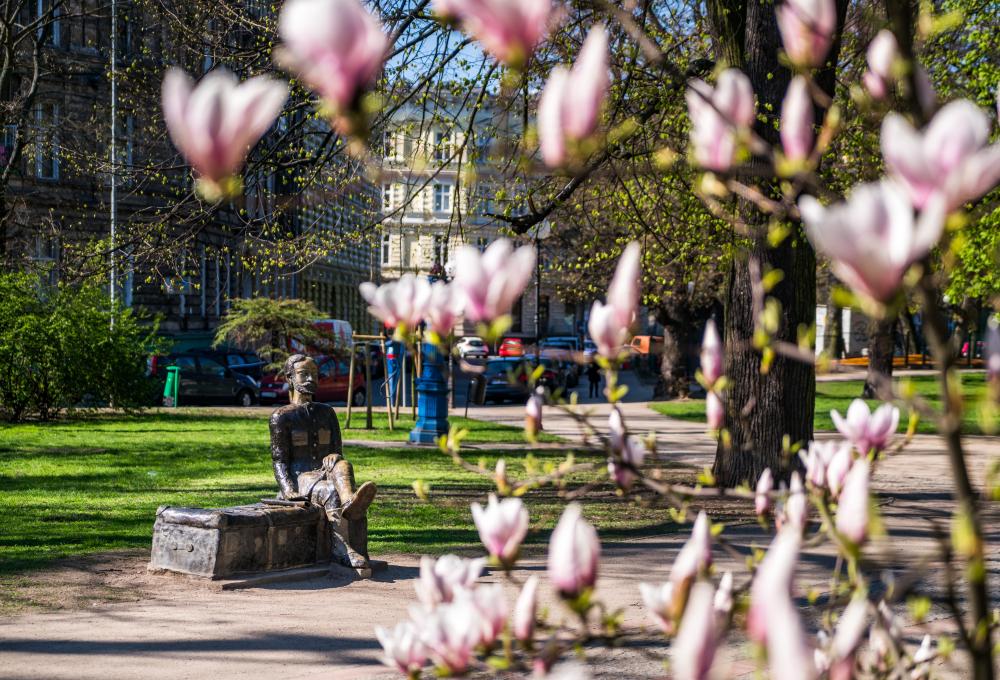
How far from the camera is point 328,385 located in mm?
33344

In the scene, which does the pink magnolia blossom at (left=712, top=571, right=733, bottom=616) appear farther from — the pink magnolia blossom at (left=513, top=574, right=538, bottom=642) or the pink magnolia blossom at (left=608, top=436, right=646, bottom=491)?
the pink magnolia blossom at (left=513, top=574, right=538, bottom=642)

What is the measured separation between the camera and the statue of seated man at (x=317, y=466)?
9.34m

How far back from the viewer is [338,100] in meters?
1.70

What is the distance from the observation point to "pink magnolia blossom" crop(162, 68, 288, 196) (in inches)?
65.7

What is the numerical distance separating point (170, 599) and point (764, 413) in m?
7.10

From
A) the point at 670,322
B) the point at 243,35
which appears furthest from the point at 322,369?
the point at 243,35

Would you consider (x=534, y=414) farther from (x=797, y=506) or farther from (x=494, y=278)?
(x=494, y=278)

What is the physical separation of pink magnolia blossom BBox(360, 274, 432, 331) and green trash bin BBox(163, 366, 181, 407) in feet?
95.2

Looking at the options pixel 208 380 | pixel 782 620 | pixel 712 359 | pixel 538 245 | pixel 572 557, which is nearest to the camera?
pixel 782 620

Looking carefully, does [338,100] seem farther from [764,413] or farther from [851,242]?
[764,413]

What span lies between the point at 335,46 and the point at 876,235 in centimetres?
72

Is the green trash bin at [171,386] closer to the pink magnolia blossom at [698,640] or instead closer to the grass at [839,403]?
the grass at [839,403]

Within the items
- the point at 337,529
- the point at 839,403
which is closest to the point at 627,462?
the point at 337,529

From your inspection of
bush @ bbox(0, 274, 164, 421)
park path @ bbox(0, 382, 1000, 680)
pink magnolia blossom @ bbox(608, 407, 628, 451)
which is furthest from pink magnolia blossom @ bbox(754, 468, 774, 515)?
bush @ bbox(0, 274, 164, 421)
